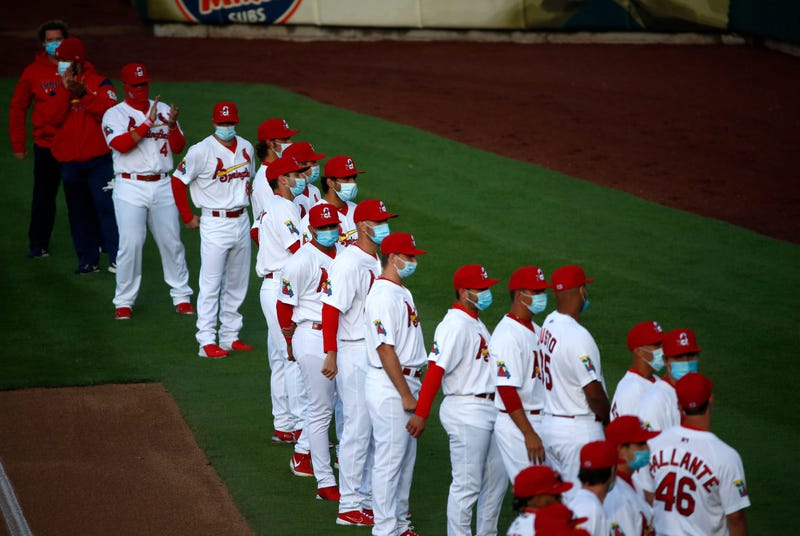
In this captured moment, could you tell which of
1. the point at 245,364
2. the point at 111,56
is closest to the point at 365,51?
the point at 111,56

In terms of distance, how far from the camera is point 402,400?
6688mm

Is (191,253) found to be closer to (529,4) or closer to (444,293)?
(444,293)

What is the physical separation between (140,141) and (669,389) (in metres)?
5.86

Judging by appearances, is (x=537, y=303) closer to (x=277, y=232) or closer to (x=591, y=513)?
(x=591, y=513)

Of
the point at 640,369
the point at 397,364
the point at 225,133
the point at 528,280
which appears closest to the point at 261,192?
the point at 225,133

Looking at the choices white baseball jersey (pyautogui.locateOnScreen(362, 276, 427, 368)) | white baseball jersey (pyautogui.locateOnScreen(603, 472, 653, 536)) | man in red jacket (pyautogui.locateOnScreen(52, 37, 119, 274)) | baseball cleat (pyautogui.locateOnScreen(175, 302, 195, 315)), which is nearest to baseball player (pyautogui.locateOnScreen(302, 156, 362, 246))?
white baseball jersey (pyautogui.locateOnScreen(362, 276, 427, 368))

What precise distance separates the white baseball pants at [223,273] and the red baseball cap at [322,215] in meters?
2.44

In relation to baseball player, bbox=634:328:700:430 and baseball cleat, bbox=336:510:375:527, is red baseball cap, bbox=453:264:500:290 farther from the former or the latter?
baseball cleat, bbox=336:510:375:527

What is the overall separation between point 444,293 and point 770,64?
11468 mm

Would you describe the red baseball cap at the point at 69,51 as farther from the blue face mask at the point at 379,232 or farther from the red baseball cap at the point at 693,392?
the red baseball cap at the point at 693,392

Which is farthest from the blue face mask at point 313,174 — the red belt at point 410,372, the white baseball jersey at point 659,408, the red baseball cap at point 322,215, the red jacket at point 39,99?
the red jacket at point 39,99

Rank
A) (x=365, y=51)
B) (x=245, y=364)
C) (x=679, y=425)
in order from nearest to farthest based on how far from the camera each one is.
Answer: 1. (x=679, y=425)
2. (x=245, y=364)
3. (x=365, y=51)

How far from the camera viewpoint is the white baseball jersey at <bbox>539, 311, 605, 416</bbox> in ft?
20.6

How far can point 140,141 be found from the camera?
34.1ft
